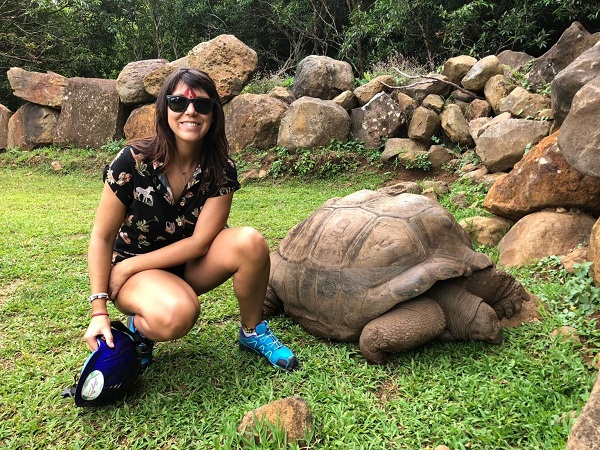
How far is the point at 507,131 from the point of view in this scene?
4.21m

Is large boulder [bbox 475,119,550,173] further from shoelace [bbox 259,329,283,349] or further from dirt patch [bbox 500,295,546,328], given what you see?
shoelace [bbox 259,329,283,349]

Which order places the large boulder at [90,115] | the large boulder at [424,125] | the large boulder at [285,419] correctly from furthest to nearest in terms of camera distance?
the large boulder at [90,115] → the large boulder at [424,125] → the large boulder at [285,419]

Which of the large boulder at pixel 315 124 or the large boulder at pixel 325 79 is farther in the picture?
the large boulder at pixel 325 79

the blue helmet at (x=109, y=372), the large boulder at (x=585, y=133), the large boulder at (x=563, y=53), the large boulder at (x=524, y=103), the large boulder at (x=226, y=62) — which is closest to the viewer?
the blue helmet at (x=109, y=372)

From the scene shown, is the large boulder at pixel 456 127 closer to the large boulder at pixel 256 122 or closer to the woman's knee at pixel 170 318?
the large boulder at pixel 256 122

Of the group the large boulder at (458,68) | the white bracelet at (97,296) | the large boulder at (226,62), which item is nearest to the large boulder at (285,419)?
the white bracelet at (97,296)

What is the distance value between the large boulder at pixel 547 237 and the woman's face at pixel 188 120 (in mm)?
2076

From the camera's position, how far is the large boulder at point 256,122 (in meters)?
6.90

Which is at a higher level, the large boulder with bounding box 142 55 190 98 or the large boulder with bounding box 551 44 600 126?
the large boulder with bounding box 142 55 190 98

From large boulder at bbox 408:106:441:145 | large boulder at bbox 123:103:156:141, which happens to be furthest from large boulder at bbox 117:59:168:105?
large boulder at bbox 408:106:441:145

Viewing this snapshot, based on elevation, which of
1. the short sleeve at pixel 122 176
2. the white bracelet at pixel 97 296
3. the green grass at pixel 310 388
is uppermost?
the short sleeve at pixel 122 176

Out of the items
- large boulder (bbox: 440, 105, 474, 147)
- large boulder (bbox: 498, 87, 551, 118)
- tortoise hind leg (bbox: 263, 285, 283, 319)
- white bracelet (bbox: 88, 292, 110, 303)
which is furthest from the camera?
large boulder (bbox: 440, 105, 474, 147)

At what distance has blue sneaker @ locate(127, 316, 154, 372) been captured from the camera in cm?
191

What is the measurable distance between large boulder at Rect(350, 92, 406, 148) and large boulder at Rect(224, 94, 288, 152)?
119 cm
